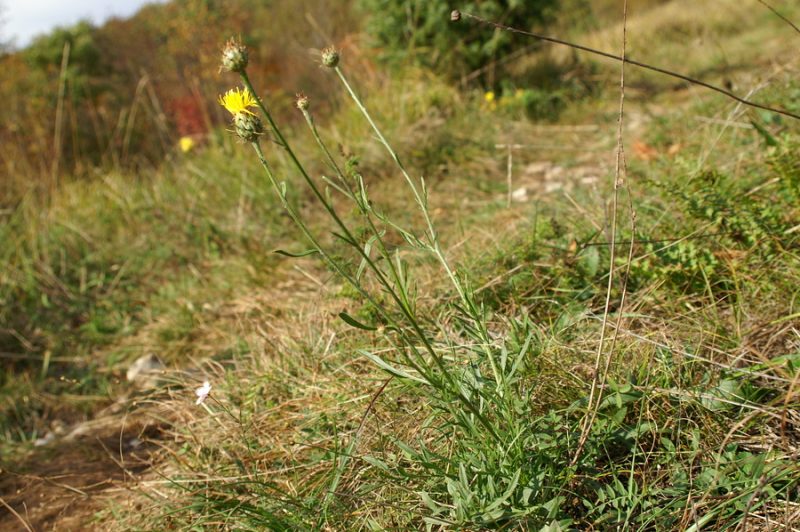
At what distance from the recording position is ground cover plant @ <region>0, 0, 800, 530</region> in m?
1.27

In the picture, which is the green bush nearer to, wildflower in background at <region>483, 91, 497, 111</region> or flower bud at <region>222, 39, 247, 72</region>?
wildflower in background at <region>483, 91, 497, 111</region>

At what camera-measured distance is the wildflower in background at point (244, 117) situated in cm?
115

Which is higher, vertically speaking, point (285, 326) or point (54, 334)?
point (285, 326)

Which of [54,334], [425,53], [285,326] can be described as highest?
[425,53]

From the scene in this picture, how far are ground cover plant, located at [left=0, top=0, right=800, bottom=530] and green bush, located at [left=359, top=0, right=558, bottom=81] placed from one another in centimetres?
155

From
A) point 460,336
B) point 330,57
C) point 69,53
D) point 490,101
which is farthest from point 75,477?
point 69,53

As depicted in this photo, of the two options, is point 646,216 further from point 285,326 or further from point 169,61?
point 169,61

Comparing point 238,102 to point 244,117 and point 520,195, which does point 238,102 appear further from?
point 520,195

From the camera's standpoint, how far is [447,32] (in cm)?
499

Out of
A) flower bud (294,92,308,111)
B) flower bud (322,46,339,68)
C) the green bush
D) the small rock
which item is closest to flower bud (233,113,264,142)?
flower bud (294,92,308,111)

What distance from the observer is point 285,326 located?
7.61 feet

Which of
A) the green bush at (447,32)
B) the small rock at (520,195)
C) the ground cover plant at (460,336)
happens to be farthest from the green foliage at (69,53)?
the small rock at (520,195)

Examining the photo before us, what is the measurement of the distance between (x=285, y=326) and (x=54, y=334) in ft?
5.68

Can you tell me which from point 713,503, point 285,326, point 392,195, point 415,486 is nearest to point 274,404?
point 285,326
